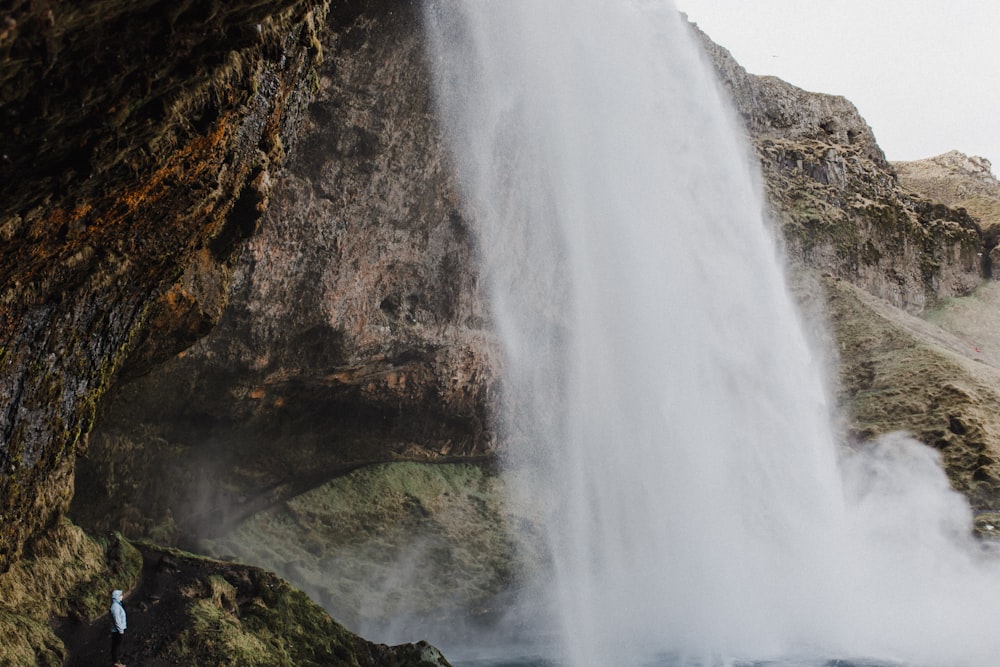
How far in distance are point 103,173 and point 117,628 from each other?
6409 millimetres

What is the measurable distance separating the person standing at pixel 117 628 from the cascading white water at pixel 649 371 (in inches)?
400

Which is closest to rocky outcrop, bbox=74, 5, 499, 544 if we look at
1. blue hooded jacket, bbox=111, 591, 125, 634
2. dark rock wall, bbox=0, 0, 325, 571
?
dark rock wall, bbox=0, 0, 325, 571

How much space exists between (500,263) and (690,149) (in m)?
7.93

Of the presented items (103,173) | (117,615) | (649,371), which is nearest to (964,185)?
(649,371)

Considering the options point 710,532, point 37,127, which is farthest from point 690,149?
point 37,127

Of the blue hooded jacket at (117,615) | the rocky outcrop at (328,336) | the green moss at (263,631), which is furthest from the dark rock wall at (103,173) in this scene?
the rocky outcrop at (328,336)

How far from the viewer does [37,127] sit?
502cm

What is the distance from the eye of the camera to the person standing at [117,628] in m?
9.91

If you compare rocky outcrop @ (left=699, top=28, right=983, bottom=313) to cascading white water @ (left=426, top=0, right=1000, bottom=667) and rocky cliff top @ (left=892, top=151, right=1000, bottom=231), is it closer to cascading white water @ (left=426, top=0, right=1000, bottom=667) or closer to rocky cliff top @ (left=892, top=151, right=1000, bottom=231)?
rocky cliff top @ (left=892, top=151, right=1000, bottom=231)

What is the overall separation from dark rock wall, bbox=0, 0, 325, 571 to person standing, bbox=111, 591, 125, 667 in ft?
4.31

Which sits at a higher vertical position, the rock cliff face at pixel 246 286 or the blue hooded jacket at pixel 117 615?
the rock cliff face at pixel 246 286

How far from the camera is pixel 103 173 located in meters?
6.17

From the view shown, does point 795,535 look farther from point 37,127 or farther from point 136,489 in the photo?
point 37,127

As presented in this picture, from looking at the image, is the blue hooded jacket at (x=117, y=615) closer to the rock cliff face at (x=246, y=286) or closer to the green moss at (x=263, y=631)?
the green moss at (x=263, y=631)
